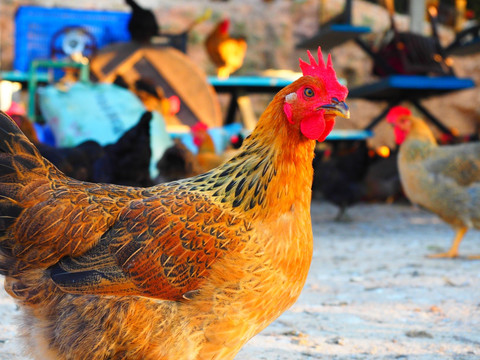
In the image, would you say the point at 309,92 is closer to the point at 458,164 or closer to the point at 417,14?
the point at 458,164

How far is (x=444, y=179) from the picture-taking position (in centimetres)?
546

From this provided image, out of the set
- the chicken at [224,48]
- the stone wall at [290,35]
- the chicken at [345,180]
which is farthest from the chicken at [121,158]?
the stone wall at [290,35]

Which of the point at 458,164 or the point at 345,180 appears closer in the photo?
the point at 458,164

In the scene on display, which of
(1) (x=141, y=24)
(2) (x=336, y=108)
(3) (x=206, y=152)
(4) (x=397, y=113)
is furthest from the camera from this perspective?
(1) (x=141, y=24)

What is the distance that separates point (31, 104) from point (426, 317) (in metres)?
7.87

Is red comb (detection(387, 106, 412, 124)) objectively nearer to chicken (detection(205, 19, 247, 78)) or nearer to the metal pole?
chicken (detection(205, 19, 247, 78))

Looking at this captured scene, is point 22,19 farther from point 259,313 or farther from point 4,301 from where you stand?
point 259,313

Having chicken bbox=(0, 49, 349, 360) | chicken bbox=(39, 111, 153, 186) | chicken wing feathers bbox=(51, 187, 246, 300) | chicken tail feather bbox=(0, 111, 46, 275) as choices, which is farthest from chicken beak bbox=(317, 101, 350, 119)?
chicken bbox=(39, 111, 153, 186)

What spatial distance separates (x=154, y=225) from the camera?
204 centimetres

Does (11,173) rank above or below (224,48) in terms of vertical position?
below

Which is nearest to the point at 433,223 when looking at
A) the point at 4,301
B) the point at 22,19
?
the point at 4,301

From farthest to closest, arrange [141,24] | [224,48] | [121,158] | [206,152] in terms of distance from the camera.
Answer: [224,48]
[141,24]
[206,152]
[121,158]

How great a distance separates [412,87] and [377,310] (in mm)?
7245

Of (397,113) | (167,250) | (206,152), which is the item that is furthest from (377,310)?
(206,152)
